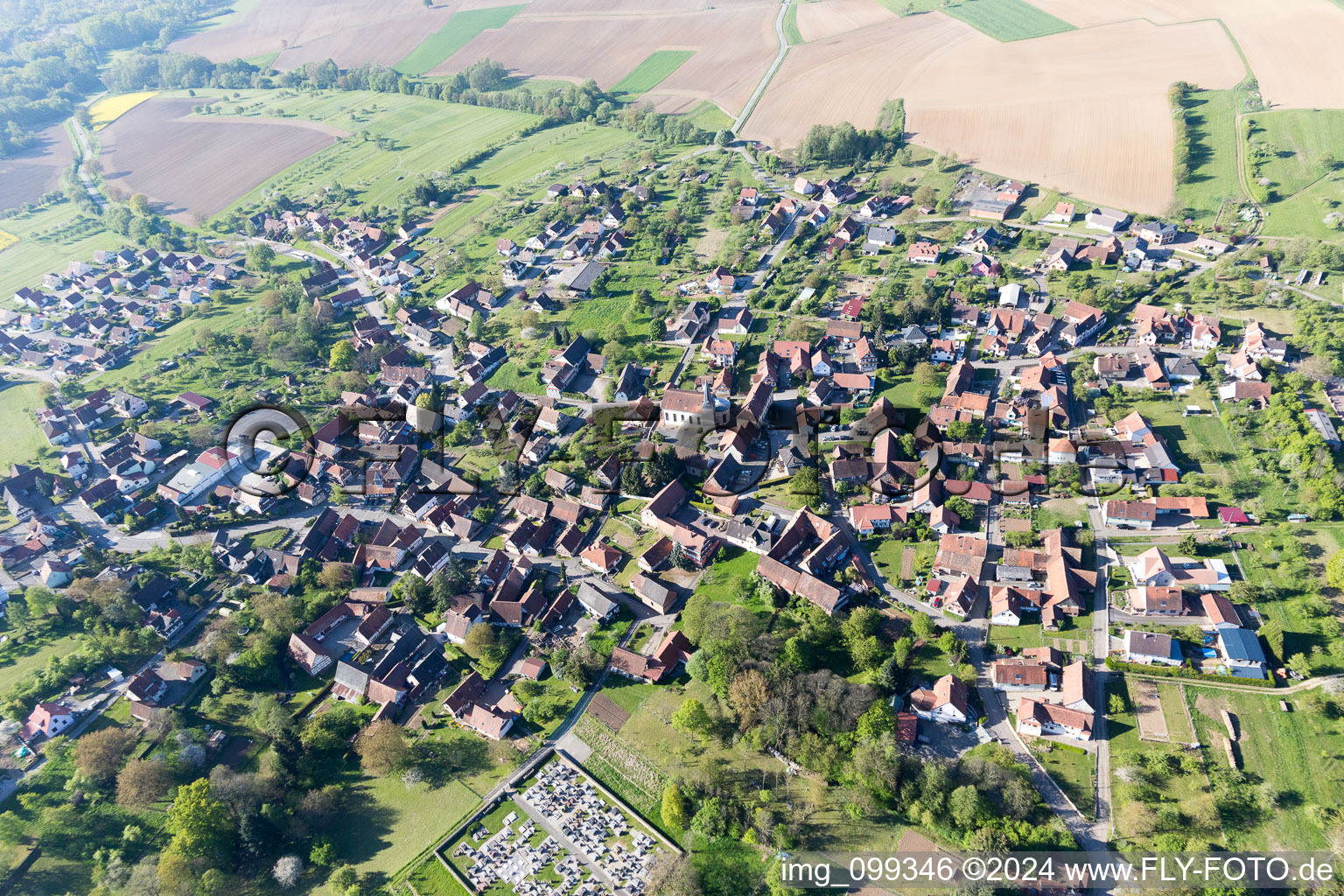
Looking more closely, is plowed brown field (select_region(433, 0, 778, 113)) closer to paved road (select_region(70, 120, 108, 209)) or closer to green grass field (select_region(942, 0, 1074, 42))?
green grass field (select_region(942, 0, 1074, 42))

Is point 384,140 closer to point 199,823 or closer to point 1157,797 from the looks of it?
point 199,823

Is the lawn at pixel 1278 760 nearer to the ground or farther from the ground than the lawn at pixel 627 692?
farther from the ground

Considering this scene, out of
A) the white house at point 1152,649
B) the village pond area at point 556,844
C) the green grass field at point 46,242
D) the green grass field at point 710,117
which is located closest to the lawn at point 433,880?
the village pond area at point 556,844

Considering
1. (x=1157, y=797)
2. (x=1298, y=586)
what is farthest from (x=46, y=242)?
(x=1298, y=586)

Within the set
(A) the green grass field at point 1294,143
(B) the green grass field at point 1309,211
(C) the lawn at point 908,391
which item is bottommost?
(C) the lawn at point 908,391

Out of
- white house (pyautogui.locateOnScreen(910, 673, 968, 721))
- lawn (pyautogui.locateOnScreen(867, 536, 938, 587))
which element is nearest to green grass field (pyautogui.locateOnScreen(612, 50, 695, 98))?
lawn (pyautogui.locateOnScreen(867, 536, 938, 587))

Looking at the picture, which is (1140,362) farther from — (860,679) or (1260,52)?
(1260,52)

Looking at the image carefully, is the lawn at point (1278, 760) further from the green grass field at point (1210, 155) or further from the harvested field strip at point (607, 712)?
the green grass field at point (1210, 155)
